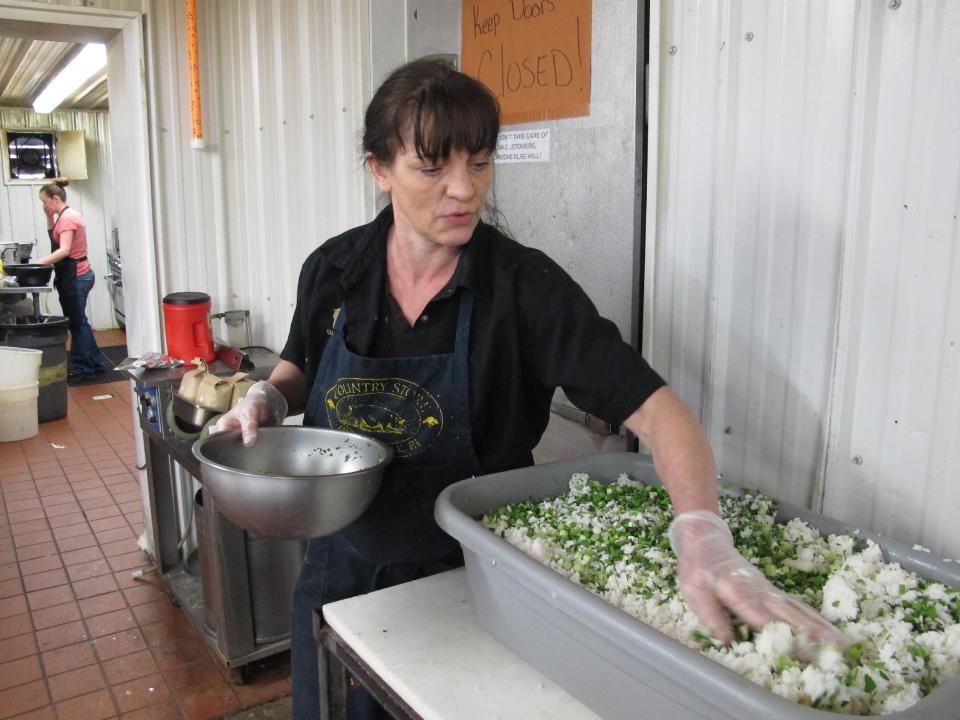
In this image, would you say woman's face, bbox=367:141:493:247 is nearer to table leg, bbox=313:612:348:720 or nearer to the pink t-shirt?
table leg, bbox=313:612:348:720

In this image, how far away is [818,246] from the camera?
149 cm

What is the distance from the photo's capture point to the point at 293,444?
1732 mm

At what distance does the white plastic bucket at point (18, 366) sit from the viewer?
5.80 m

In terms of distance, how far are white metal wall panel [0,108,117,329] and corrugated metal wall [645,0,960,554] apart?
10310 millimetres

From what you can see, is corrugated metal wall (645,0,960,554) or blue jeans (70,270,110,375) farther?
blue jeans (70,270,110,375)

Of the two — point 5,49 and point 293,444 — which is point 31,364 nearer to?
point 5,49

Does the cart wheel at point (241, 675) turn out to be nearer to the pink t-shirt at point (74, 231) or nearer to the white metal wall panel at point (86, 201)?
the pink t-shirt at point (74, 231)

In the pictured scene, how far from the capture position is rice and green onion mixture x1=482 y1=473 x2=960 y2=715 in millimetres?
966

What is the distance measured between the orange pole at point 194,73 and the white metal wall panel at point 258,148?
0.07 m

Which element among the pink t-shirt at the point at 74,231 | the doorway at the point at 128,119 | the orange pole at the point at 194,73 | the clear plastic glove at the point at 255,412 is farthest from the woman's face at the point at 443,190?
the pink t-shirt at the point at 74,231

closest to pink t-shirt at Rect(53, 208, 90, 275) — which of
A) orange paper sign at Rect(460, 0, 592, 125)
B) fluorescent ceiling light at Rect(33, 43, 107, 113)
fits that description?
fluorescent ceiling light at Rect(33, 43, 107, 113)

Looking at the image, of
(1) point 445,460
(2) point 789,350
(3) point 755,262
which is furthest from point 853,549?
(1) point 445,460

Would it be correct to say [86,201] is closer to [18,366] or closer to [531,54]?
[18,366]

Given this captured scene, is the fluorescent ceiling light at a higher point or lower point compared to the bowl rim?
higher
